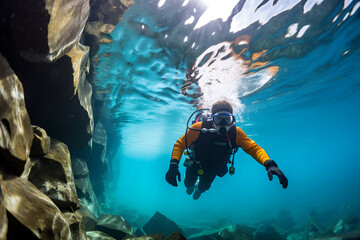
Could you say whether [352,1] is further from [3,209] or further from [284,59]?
[3,209]

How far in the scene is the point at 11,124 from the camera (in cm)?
198

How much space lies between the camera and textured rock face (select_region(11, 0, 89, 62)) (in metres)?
2.34

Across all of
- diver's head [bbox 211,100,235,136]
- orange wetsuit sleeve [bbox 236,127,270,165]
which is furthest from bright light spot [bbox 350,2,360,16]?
orange wetsuit sleeve [bbox 236,127,270,165]

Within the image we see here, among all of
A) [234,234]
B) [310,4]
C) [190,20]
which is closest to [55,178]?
[190,20]

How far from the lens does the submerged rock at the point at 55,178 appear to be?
3.32 metres

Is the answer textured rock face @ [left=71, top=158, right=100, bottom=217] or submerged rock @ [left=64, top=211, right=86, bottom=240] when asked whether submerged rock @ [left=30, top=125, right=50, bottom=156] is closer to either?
submerged rock @ [left=64, top=211, right=86, bottom=240]

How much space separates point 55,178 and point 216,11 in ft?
23.6

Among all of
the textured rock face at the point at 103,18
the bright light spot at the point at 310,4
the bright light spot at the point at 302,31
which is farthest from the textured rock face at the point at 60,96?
the bright light spot at the point at 302,31

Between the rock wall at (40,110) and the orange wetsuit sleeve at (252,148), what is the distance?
4.43m

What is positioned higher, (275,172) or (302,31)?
(302,31)

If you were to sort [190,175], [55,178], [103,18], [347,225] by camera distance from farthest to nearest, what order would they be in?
[347,225]
[190,175]
[103,18]
[55,178]

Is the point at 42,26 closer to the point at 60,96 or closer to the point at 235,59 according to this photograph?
the point at 60,96

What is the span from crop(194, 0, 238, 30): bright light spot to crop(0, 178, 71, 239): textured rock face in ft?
22.9

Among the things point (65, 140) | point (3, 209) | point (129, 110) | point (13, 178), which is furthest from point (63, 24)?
point (129, 110)
